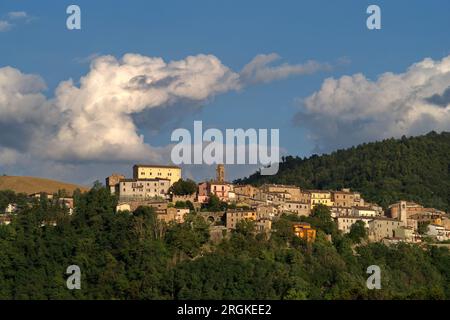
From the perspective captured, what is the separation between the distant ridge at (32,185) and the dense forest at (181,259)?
26481mm

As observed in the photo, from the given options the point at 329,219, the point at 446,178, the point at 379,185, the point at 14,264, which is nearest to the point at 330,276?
the point at 329,219

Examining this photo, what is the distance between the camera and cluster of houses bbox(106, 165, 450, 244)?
302ft

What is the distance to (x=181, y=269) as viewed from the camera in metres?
80.6

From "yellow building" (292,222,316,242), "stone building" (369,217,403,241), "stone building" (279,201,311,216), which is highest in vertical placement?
"stone building" (279,201,311,216)

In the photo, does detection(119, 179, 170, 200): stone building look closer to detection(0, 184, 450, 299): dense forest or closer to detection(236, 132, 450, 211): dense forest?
detection(0, 184, 450, 299): dense forest

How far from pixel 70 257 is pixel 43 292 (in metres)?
5.24

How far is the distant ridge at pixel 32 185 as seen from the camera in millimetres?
121750

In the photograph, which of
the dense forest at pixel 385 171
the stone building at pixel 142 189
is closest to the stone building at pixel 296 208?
the stone building at pixel 142 189

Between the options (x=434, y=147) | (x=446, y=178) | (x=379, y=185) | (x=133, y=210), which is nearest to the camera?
(x=133, y=210)

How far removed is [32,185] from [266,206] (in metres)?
35.5

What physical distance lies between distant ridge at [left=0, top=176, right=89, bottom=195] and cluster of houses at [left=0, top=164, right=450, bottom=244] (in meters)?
15.3

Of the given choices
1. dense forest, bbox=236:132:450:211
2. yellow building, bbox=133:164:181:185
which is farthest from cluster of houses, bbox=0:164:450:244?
dense forest, bbox=236:132:450:211
